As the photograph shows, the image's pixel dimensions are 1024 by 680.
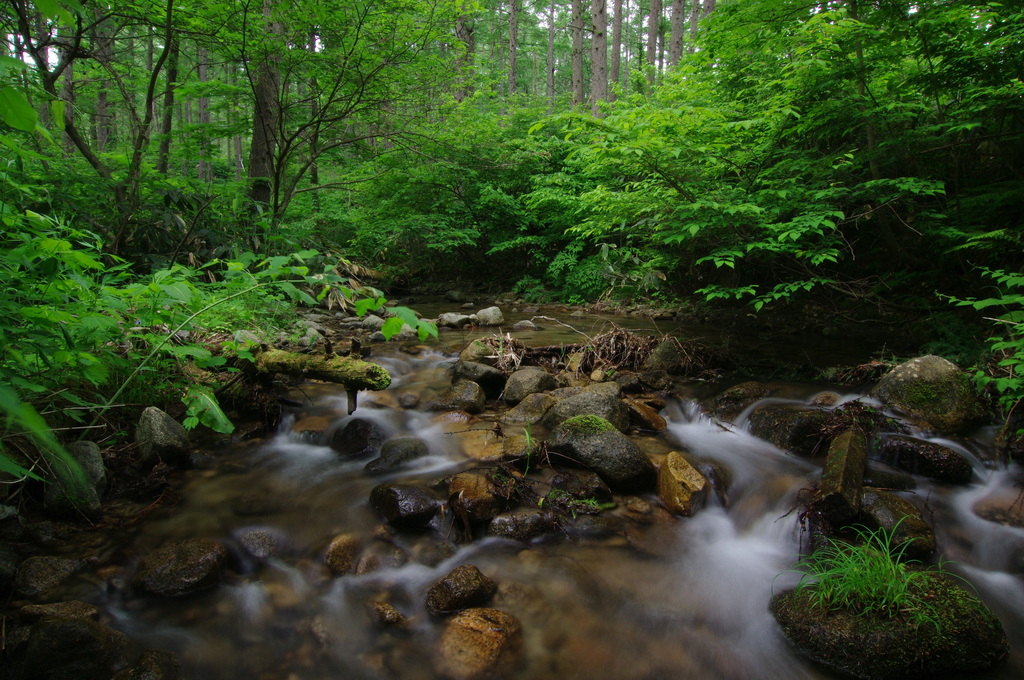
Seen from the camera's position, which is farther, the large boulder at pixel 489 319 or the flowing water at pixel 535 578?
the large boulder at pixel 489 319

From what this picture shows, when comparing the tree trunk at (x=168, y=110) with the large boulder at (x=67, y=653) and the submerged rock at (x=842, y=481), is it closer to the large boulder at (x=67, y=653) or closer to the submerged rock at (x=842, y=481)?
the large boulder at (x=67, y=653)

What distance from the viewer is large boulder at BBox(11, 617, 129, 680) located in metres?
2.03

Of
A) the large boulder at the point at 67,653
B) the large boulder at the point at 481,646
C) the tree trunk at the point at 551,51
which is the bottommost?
the large boulder at the point at 481,646

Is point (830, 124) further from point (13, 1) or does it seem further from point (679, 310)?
point (13, 1)

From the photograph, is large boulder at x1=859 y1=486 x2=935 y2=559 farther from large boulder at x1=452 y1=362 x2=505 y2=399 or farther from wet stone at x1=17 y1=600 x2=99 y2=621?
wet stone at x1=17 y1=600 x2=99 y2=621

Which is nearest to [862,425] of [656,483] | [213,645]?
[656,483]

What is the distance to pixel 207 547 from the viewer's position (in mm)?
2922

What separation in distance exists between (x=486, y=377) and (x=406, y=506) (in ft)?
8.29

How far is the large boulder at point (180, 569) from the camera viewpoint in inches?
106

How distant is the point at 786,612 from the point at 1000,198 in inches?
199

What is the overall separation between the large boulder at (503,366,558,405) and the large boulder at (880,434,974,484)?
3.09m

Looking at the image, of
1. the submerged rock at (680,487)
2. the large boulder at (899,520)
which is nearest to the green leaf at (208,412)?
the submerged rock at (680,487)

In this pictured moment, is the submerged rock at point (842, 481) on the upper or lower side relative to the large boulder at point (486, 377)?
lower

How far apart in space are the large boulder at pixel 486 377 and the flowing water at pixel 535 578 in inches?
60.4
